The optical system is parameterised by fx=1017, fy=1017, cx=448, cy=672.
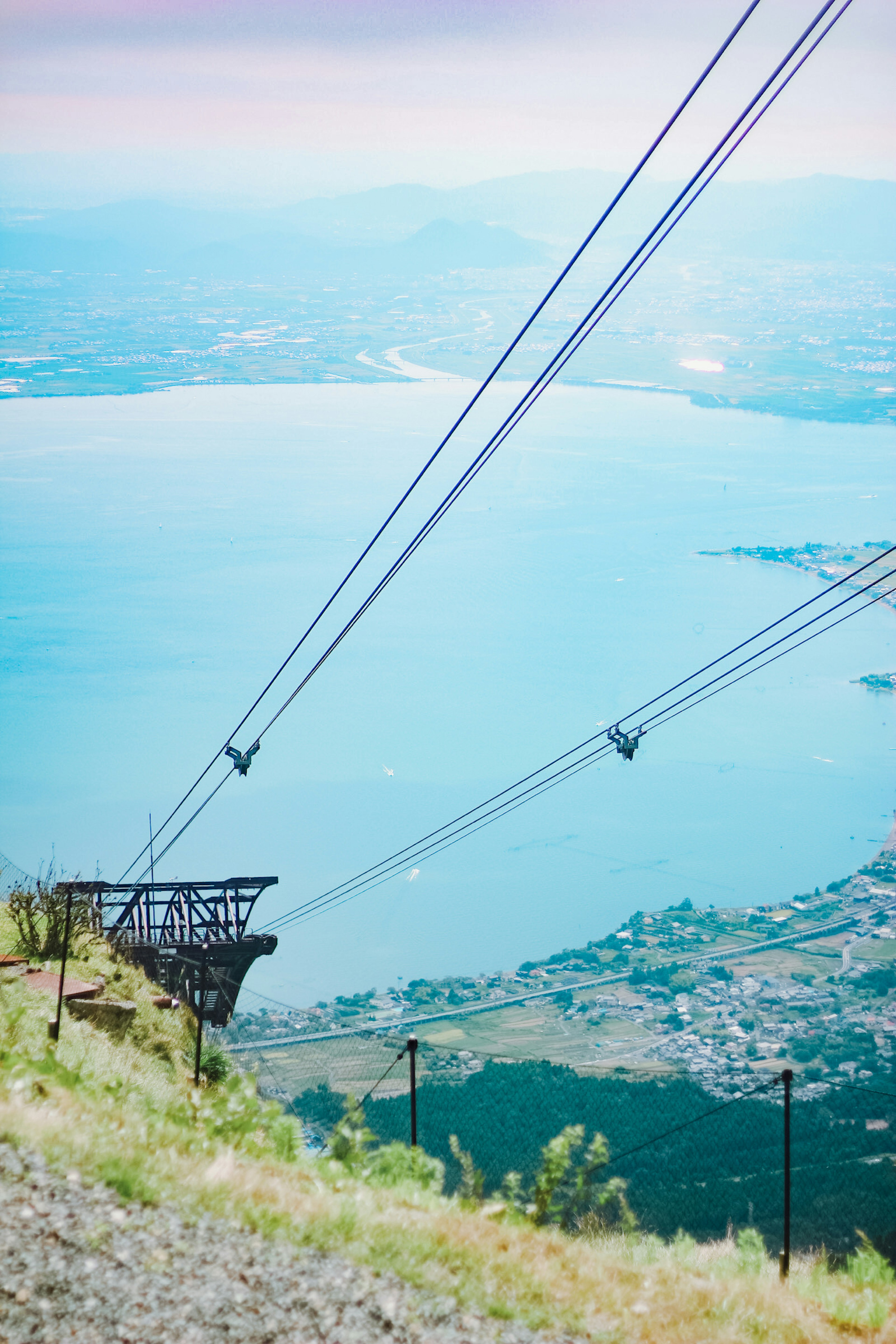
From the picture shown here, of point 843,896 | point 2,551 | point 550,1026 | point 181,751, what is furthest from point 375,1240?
point 2,551

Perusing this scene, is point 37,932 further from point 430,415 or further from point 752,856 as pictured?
point 430,415

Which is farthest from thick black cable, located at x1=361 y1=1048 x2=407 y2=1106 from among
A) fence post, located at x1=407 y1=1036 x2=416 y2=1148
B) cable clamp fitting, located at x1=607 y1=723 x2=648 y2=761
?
cable clamp fitting, located at x1=607 y1=723 x2=648 y2=761

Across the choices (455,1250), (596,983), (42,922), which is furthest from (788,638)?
(596,983)

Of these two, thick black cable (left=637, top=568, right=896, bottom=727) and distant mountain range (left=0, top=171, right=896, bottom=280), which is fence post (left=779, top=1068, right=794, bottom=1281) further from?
distant mountain range (left=0, top=171, right=896, bottom=280)

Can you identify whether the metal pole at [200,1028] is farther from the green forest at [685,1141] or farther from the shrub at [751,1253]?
the shrub at [751,1253]

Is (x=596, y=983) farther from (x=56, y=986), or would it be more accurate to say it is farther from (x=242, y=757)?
(x=56, y=986)

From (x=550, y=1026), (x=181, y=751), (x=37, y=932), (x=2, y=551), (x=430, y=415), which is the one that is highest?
(x=430, y=415)

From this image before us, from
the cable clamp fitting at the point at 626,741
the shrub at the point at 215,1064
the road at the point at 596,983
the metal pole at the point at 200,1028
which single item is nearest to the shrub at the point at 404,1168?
the metal pole at the point at 200,1028
